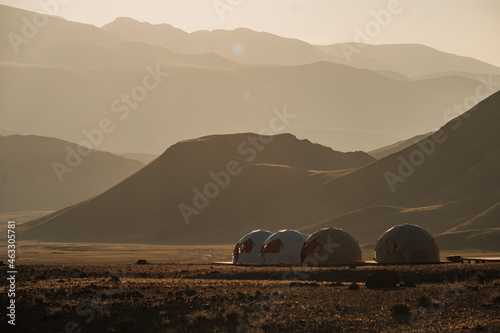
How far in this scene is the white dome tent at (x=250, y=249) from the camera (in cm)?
5775

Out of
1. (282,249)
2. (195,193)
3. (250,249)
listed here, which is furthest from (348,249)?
(195,193)

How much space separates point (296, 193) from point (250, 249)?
94.2m

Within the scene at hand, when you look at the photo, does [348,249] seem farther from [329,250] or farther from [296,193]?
[296,193]

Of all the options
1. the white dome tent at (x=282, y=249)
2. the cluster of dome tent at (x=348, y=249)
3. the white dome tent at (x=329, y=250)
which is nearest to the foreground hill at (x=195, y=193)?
the white dome tent at (x=282, y=249)

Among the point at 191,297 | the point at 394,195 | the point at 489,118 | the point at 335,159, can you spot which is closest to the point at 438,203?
the point at 394,195

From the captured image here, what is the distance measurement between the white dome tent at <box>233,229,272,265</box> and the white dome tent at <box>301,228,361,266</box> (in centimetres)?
651

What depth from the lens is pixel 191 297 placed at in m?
29.2

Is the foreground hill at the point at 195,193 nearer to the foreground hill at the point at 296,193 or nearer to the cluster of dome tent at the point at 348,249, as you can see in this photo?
the foreground hill at the point at 296,193

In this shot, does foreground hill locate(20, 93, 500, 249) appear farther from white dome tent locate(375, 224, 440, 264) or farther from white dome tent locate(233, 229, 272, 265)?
white dome tent locate(375, 224, 440, 264)

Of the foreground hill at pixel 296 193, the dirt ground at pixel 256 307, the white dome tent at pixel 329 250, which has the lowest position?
the dirt ground at pixel 256 307

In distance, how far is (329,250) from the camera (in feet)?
167

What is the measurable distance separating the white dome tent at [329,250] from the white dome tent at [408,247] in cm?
227

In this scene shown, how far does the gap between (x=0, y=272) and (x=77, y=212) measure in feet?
384

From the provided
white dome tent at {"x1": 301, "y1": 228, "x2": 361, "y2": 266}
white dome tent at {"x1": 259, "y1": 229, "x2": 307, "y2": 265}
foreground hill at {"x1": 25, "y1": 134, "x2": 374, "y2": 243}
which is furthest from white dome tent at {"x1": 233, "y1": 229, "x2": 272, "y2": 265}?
foreground hill at {"x1": 25, "y1": 134, "x2": 374, "y2": 243}
